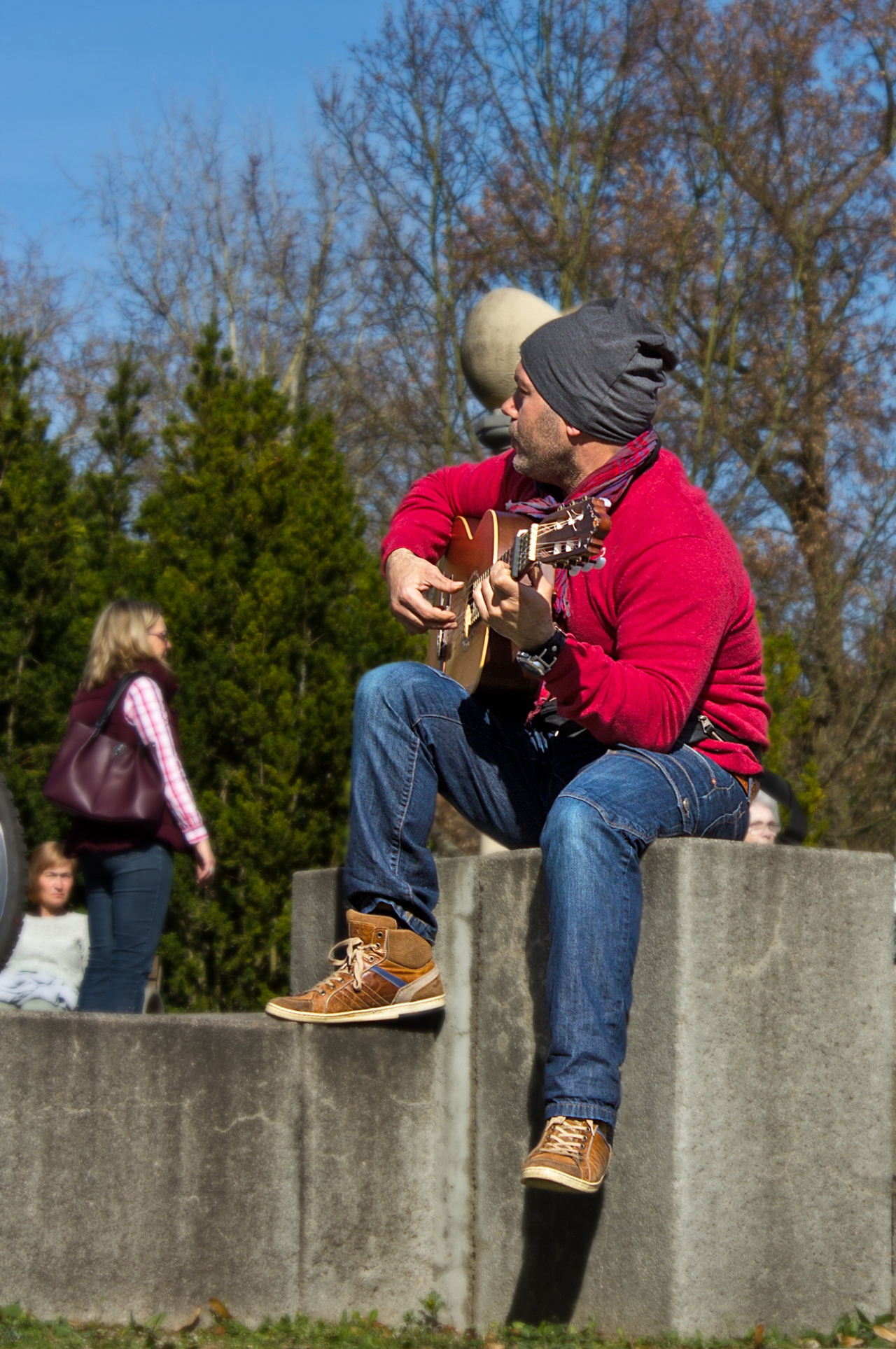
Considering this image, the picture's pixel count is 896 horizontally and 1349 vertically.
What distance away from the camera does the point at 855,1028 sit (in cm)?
278

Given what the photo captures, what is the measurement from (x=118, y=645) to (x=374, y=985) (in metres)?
2.20

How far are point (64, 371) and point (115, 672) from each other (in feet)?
61.3

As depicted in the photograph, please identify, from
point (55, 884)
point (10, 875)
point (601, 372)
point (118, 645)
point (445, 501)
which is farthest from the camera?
point (55, 884)

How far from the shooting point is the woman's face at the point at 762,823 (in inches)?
216

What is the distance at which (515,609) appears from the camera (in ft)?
8.39

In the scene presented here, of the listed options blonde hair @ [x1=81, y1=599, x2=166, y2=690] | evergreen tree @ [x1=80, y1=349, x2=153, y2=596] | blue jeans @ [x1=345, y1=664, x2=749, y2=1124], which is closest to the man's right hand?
blue jeans @ [x1=345, y1=664, x2=749, y2=1124]

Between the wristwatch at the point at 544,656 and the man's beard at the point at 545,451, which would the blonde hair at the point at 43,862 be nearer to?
the man's beard at the point at 545,451

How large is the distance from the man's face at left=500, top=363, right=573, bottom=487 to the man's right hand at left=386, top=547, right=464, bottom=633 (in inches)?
12.1

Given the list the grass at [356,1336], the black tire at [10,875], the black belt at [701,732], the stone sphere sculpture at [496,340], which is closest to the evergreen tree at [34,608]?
the stone sphere sculpture at [496,340]

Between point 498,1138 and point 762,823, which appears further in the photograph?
point 762,823

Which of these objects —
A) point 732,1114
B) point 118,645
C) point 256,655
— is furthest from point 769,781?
point 732,1114

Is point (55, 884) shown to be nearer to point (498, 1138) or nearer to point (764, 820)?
point (764, 820)

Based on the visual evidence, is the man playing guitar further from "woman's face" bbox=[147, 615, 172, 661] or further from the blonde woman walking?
"woman's face" bbox=[147, 615, 172, 661]

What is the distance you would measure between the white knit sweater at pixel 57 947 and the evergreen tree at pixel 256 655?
109 centimetres
